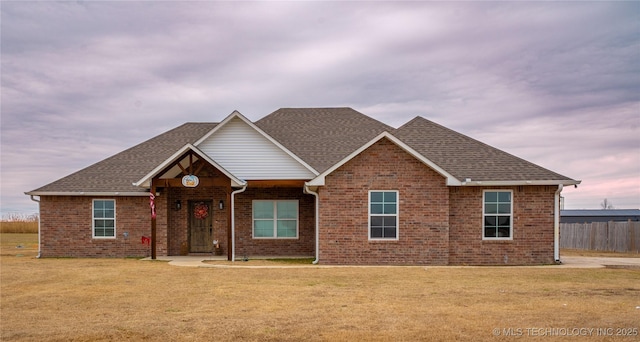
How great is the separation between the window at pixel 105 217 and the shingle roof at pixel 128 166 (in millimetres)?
604

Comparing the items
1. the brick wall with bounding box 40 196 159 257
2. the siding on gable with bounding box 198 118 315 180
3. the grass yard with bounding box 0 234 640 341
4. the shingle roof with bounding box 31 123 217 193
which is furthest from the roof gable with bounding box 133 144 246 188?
the grass yard with bounding box 0 234 640 341

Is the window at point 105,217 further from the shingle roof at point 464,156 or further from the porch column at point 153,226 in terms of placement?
the shingle roof at point 464,156

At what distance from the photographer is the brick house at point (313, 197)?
2058 centimetres

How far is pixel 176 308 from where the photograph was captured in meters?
11.9

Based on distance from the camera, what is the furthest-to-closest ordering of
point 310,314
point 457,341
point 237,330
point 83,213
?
point 83,213, point 310,314, point 237,330, point 457,341

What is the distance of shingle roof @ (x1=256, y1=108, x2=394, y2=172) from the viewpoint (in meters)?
25.0

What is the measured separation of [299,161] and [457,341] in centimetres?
1493

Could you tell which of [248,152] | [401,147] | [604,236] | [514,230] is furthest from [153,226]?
[604,236]

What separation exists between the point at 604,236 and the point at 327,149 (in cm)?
1707

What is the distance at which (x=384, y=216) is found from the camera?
20672mm

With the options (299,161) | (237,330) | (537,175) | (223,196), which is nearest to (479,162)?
→ (537,175)

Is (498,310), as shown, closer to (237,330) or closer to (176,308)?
(237,330)

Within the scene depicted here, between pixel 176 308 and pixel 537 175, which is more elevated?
Answer: pixel 537 175

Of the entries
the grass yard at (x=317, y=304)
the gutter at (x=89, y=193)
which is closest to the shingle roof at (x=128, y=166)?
the gutter at (x=89, y=193)
